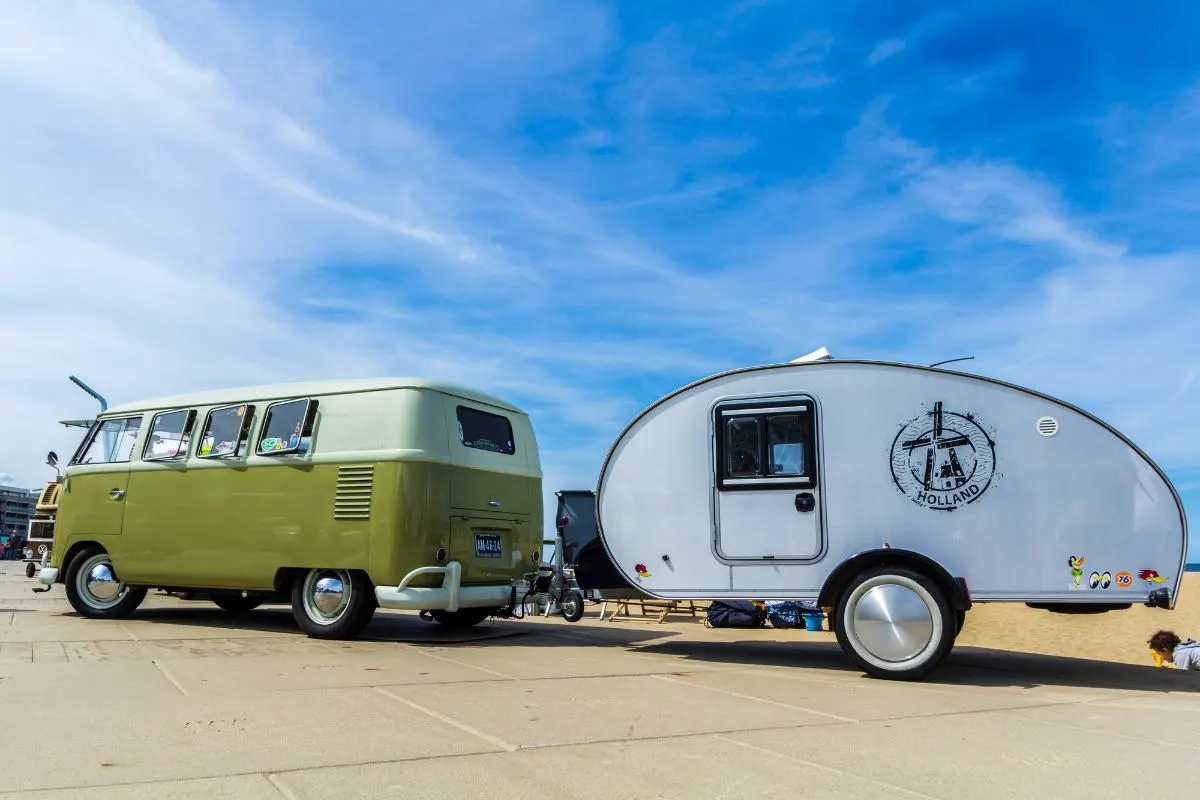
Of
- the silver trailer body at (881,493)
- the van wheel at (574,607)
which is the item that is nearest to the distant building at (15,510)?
the van wheel at (574,607)

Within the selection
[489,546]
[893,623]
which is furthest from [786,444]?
[489,546]

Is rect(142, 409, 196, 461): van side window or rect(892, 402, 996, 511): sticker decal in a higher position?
rect(142, 409, 196, 461): van side window

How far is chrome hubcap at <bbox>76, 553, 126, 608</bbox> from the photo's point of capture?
1010cm

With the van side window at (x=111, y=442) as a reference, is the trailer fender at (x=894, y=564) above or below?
below

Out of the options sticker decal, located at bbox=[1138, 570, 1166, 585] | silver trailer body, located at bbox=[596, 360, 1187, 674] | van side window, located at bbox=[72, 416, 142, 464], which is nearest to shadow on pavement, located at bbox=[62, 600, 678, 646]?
van side window, located at bbox=[72, 416, 142, 464]

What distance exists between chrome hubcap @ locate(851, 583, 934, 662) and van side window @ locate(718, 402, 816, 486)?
1.10 metres

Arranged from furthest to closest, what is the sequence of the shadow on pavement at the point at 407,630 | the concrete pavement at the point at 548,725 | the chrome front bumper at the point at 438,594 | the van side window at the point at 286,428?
1. the shadow on pavement at the point at 407,630
2. the van side window at the point at 286,428
3. the chrome front bumper at the point at 438,594
4. the concrete pavement at the point at 548,725

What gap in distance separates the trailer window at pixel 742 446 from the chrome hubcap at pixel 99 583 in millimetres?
7491

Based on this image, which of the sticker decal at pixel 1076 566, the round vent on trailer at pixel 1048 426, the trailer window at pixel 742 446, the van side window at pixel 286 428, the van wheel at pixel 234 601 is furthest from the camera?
the van wheel at pixel 234 601

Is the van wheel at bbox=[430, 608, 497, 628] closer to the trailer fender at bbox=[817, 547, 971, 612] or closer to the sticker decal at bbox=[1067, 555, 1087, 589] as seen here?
the trailer fender at bbox=[817, 547, 971, 612]

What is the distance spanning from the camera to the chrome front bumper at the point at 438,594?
790 centimetres

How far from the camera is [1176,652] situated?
9594mm

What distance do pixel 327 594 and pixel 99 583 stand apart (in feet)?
12.0

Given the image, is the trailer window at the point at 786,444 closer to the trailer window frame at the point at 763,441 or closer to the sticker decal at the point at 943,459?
the trailer window frame at the point at 763,441
